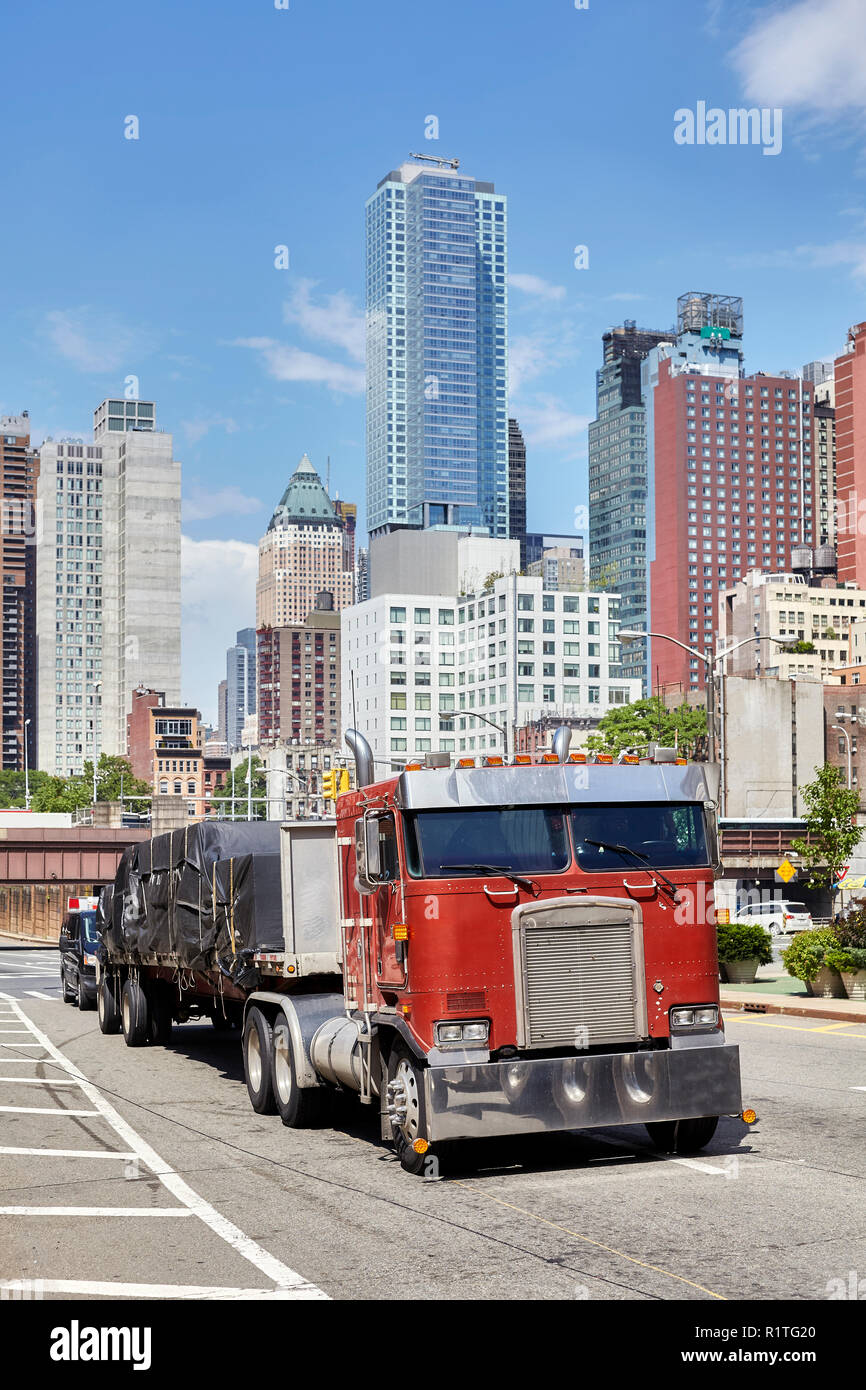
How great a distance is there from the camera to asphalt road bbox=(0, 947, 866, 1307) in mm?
8891

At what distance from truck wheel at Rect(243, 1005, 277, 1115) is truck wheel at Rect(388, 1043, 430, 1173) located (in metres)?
3.29

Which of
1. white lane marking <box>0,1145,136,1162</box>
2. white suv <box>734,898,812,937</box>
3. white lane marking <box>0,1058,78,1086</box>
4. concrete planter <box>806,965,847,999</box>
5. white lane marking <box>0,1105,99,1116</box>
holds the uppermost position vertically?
white lane marking <box>0,1145,136,1162</box>

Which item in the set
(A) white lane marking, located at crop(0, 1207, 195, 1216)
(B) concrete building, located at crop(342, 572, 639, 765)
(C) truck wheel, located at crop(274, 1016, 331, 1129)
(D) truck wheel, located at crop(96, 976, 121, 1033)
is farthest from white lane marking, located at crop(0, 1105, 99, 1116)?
(B) concrete building, located at crop(342, 572, 639, 765)

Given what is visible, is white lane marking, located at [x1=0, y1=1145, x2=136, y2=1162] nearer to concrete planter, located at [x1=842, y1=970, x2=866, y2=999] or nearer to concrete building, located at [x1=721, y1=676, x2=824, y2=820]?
concrete planter, located at [x1=842, y1=970, x2=866, y2=999]

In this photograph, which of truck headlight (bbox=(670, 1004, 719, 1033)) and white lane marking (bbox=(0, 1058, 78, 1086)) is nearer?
truck headlight (bbox=(670, 1004, 719, 1033))

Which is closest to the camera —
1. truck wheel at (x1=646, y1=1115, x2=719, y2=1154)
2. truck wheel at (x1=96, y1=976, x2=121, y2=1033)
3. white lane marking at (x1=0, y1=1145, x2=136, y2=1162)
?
truck wheel at (x1=646, y1=1115, x2=719, y2=1154)

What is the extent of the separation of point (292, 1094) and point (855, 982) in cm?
1681

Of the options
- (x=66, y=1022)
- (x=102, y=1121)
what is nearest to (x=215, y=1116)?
(x=102, y=1121)

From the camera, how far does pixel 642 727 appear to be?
143875 millimetres

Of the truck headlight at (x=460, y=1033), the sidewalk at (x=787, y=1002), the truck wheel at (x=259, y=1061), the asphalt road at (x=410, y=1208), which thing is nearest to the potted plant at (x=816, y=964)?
the sidewalk at (x=787, y=1002)

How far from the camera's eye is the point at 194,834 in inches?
739

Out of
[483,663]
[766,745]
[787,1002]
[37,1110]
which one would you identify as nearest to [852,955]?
[787,1002]
